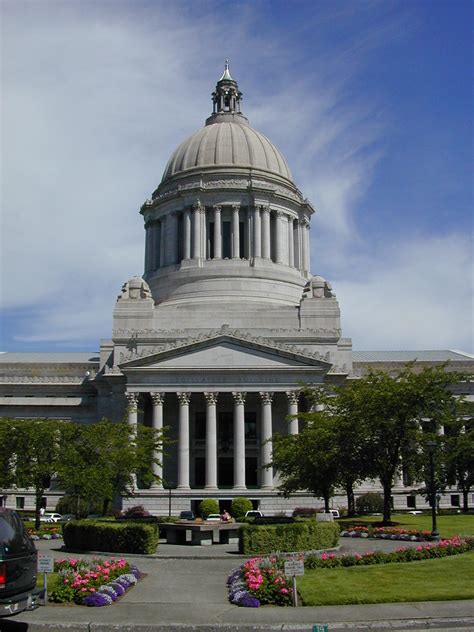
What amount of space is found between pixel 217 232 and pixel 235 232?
7.73 ft

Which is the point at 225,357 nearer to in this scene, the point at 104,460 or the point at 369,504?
the point at 369,504

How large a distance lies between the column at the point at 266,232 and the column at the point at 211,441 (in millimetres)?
27321

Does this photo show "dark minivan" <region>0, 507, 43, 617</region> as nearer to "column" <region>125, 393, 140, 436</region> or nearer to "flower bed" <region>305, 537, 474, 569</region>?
"flower bed" <region>305, 537, 474, 569</region>

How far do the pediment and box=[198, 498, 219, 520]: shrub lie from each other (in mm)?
13737

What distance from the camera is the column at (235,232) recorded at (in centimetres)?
9200

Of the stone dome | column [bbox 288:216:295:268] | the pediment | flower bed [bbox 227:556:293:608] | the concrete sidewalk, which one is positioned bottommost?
the concrete sidewalk

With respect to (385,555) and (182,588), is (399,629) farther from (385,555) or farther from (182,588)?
(385,555)

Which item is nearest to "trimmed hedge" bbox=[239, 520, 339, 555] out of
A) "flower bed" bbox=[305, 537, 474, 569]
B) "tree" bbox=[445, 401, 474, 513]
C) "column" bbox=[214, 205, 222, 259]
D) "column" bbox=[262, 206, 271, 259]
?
"flower bed" bbox=[305, 537, 474, 569]

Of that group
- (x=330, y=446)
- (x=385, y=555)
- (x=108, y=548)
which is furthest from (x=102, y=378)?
(x=385, y=555)

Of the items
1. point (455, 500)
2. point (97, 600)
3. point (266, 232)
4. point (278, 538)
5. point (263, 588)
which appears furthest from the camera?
point (266, 232)

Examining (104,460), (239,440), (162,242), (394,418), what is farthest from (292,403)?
(162,242)

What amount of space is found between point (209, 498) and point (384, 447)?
71.8 feet

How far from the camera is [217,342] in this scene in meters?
71.7

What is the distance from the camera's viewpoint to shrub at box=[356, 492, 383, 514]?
2547 inches
